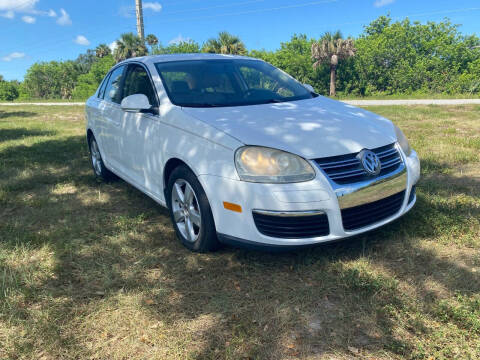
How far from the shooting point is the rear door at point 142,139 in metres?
3.51

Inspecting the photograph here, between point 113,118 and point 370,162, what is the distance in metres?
2.93

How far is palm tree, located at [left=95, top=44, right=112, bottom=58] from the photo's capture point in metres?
53.6

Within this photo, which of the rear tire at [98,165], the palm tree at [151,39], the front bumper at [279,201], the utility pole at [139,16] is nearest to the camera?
the front bumper at [279,201]

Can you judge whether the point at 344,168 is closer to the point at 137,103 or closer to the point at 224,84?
the point at 224,84

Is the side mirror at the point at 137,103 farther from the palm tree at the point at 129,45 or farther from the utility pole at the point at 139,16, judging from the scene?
the palm tree at the point at 129,45

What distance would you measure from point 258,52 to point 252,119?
36.7 m

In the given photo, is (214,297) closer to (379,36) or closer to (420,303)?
A: (420,303)

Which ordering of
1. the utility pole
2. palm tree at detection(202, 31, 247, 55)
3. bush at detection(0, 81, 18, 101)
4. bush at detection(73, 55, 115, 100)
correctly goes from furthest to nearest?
bush at detection(0, 81, 18, 101), bush at detection(73, 55, 115, 100), palm tree at detection(202, 31, 247, 55), the utility pole

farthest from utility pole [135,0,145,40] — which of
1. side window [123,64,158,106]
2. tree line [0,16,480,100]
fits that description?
side window [123,64,158,106]

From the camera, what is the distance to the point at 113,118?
4430 millimetres

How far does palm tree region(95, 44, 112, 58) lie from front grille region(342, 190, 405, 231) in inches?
2246

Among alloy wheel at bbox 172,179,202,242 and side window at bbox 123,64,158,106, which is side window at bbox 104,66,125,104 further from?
alloy wheel at bbox 172,179,202,242

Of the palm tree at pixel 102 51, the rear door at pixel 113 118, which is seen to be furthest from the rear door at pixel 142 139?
the palm tree at pixel 102 51

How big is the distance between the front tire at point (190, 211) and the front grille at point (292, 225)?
44cm
